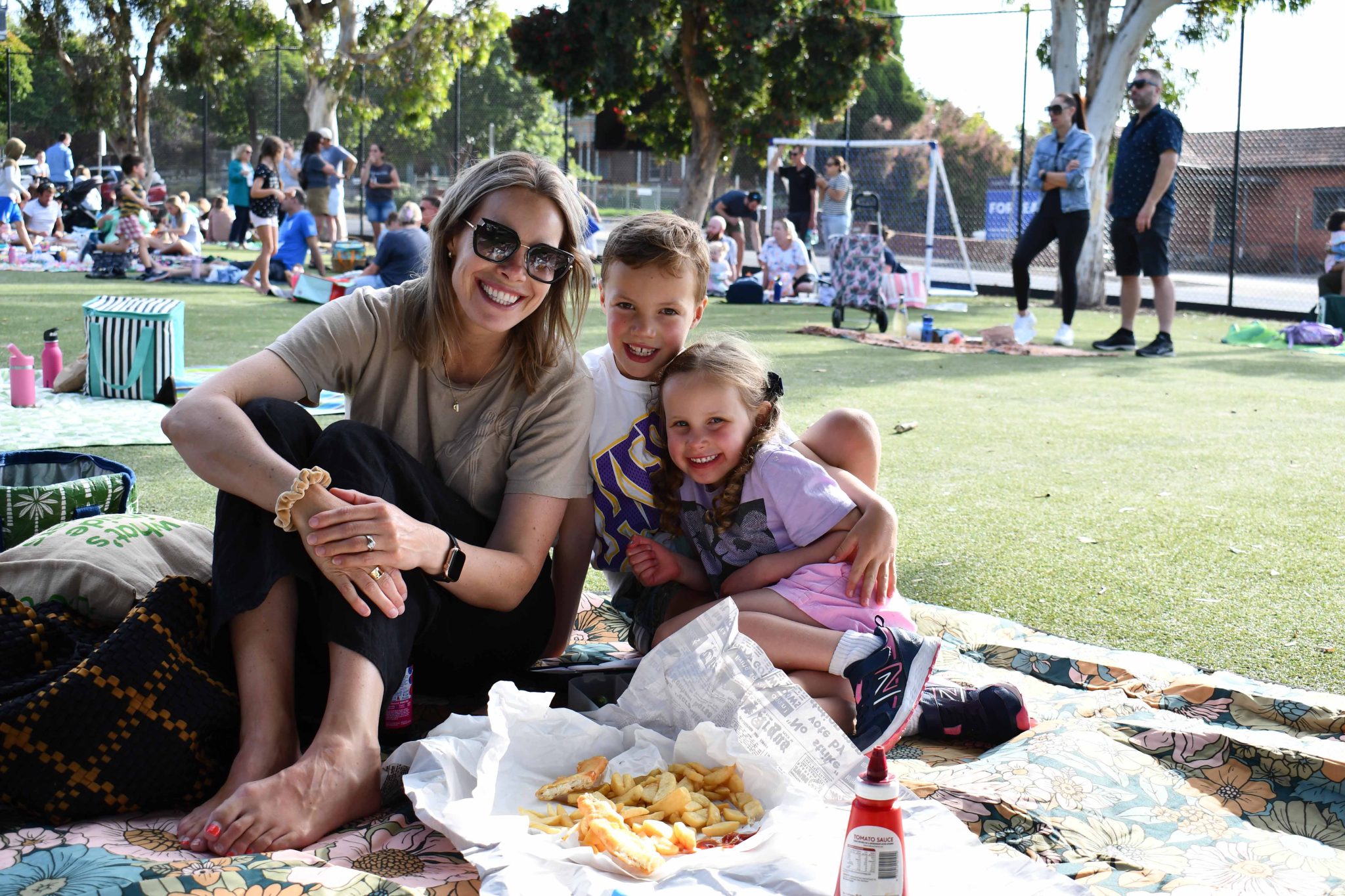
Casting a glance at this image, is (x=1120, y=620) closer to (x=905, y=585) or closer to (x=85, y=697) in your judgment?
(x=905, y=585)

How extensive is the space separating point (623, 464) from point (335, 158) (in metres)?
16.5

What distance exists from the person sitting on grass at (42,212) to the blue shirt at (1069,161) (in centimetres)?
1668

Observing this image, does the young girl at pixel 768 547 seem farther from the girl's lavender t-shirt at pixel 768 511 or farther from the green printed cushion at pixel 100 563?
the green printed cushion at pixel 100 563

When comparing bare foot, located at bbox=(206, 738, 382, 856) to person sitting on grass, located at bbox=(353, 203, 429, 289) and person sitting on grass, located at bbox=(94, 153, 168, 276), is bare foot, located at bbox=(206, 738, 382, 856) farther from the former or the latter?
person sitting on grass, located at bbox=(94, 153, 168, 276)

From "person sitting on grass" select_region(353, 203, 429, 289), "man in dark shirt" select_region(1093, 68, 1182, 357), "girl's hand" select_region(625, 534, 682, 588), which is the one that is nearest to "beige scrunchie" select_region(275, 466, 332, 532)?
"girl's hand" select_region(625, 534, 682, 588)

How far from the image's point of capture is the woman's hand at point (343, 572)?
2.03 m

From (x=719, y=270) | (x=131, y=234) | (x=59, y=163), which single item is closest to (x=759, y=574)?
(x=719, y=270)

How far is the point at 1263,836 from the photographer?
6.82 ft

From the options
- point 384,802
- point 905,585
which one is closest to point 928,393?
point 905,585

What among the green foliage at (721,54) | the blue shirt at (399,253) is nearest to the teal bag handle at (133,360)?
the blue shirt at (399,253)

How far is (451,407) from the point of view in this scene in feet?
8.23

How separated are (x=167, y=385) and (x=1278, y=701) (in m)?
5.16

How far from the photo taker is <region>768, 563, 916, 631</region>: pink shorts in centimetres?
251

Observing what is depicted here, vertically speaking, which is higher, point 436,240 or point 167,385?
point 436,240
